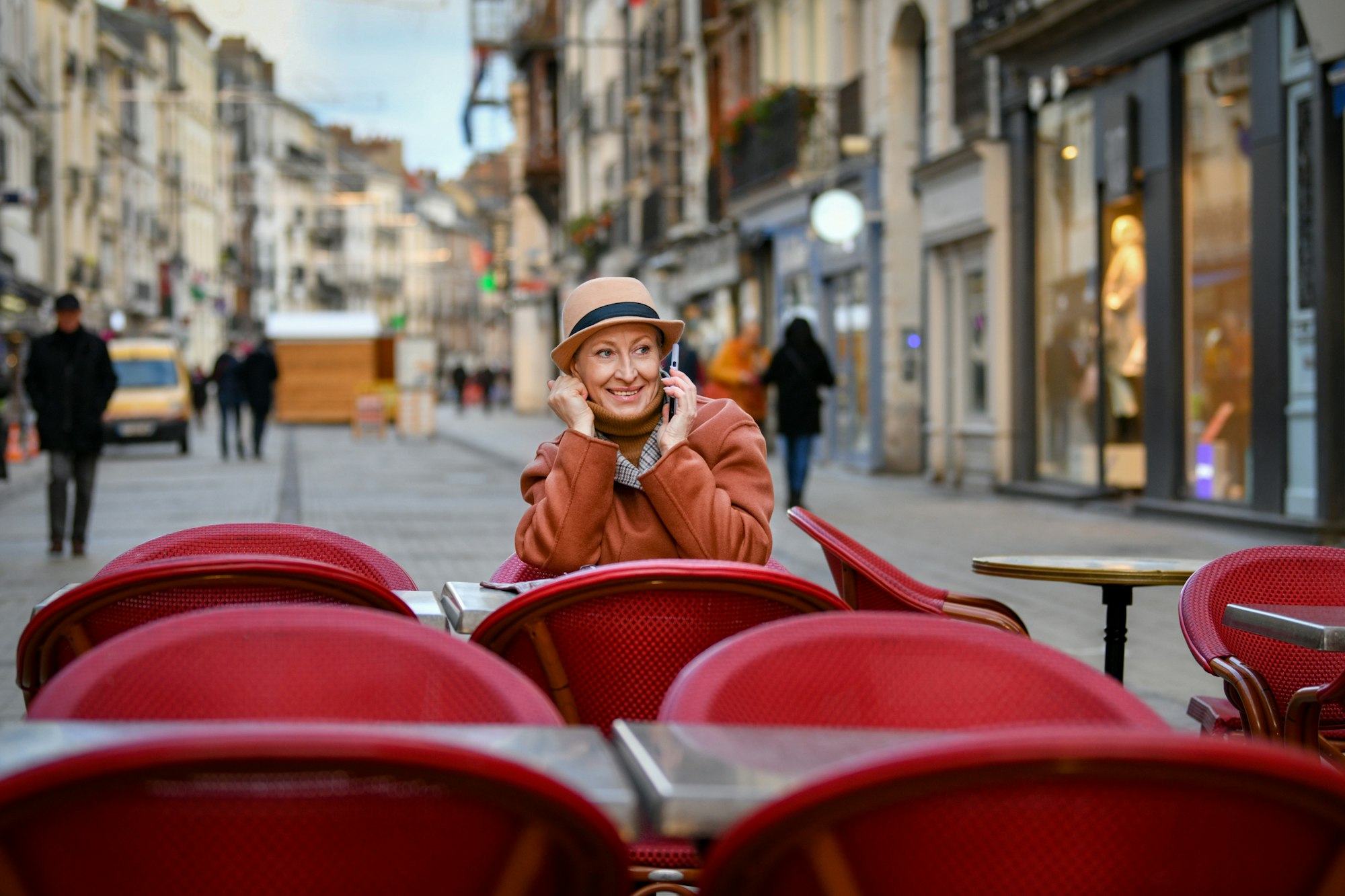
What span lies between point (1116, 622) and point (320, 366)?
48.5 m

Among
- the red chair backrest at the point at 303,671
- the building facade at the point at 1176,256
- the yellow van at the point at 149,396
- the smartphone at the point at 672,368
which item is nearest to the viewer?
the red chair backrest at the point at 303,671

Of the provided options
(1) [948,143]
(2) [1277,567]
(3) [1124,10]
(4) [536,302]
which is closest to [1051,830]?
(2) [1277,567]

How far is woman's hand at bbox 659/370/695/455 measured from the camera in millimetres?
4109

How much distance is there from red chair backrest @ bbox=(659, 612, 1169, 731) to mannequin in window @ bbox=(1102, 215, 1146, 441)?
554 inches

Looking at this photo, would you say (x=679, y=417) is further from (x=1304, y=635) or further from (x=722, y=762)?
(x=722, y=762)

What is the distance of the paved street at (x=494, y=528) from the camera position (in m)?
9.08

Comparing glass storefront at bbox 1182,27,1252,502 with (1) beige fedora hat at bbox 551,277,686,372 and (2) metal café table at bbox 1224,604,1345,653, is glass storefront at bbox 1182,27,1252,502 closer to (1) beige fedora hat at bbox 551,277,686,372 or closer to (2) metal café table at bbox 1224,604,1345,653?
(1) beige fedora hat at bbox 551,277,686,372

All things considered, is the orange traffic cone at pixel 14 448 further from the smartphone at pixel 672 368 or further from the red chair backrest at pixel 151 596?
the red chair backrest at pixel 151 596

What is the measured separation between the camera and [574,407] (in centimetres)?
418

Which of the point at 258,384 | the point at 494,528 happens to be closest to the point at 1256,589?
the point at 494,528

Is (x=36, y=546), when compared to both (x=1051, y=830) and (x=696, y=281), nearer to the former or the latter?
(x=1051, y=830)

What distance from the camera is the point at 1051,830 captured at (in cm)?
175

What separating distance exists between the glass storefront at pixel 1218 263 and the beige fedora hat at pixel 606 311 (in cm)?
1053

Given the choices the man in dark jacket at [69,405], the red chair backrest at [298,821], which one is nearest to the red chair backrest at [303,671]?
the red chair backrest at [298,821]
